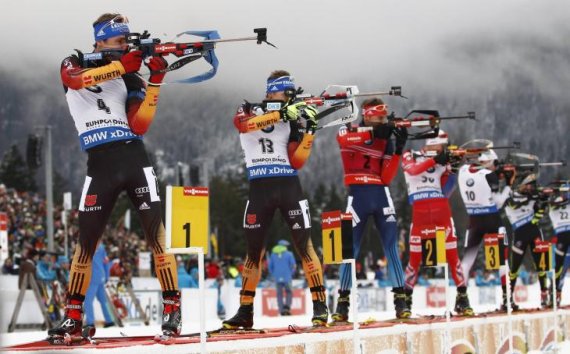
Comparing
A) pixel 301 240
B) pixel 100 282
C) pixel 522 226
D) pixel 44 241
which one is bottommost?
pixel 100 282

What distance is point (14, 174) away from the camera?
83.1 m

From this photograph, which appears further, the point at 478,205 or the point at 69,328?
the point at 478,205

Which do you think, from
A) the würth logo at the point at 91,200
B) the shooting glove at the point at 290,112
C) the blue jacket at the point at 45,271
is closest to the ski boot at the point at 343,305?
the shooting glove at the point at 290,112

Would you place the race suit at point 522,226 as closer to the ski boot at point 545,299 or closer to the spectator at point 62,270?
the ski boot at point 545,299

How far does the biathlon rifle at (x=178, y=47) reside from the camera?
21.4 feet

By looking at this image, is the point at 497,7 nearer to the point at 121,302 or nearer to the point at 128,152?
the point at 121,302

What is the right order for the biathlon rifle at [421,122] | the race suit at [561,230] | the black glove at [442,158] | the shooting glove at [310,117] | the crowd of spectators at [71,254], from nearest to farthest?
the shooting glove at [310,117] → the biathlon rifle at [421,122] → the black glove at [442,158] → the race suit at [561,230] → the crowd of spectators at [71,254]

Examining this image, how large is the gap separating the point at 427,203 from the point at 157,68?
5903mm

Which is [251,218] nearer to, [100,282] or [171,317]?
[171,317]

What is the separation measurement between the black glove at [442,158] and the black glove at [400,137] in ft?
4.75

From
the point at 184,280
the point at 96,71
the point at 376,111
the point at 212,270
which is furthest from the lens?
the point at 212,270

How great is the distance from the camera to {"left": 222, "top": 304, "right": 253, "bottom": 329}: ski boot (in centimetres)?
800

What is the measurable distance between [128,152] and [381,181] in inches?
157

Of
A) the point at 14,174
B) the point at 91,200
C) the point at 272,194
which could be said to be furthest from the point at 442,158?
the point at 14,174
